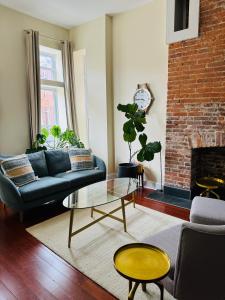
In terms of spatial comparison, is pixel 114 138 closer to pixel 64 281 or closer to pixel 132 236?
pixel 132 236

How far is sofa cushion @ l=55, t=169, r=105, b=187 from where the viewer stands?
3561 mm

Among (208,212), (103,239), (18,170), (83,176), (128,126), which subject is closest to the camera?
(208,212)

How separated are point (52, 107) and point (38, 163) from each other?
65.7 inches

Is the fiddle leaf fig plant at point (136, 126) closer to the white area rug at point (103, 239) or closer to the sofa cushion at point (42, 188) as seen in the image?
the white area rug at point (103, 239)

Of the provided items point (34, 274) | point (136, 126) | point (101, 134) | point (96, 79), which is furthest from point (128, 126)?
point (34, 274)

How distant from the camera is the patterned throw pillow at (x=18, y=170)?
3.16 m

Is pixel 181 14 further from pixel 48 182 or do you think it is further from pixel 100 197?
→ pixel 48 182

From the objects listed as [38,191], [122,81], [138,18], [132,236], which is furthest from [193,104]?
[38,191]

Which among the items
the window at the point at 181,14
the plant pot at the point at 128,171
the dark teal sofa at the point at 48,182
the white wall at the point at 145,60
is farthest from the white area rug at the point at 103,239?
the window at the point at 181,14

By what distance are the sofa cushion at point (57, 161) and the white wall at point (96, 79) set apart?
2.87 feet

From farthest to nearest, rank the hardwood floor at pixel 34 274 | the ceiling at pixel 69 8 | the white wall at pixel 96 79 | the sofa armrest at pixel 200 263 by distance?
1. the white wall at pixel 96 79
2. the ceiling at pixel 69 8
3. the hardwood floor at pixel 34 274
4. the sofa armrest at pixel 200 263

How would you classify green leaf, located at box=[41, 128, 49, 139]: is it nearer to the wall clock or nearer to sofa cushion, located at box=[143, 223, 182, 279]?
the wall clock

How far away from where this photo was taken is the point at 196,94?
3.43 meters

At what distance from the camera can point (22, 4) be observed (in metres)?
3.75
